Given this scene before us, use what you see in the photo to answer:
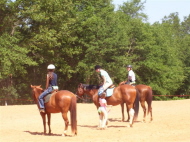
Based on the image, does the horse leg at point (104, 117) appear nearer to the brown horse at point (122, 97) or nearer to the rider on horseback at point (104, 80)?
the brown horse at point (122, 97)

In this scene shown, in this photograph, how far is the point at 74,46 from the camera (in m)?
43.8

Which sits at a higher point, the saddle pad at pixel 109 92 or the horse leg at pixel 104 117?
the saddle pad at pixel 109 92

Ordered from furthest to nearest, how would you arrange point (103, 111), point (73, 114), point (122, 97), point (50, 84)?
point (122, 97) < point (103, 111) < point (50, 84) < point (73, 114)

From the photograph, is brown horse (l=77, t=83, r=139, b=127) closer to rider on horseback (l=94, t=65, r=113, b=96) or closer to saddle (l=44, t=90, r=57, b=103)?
rider on horseback (l=94, t=65, r=113, b=96)

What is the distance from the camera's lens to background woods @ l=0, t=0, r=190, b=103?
114ft

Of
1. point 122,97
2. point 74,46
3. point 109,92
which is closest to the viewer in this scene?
point 109,92

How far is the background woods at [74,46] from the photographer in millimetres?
34875

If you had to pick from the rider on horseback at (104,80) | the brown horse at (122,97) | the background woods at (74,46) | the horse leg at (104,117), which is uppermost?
the background woods at (74,46)

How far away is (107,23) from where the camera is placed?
42.5m

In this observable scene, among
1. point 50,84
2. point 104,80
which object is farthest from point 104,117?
point 50,84

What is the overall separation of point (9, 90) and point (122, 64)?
12296mm

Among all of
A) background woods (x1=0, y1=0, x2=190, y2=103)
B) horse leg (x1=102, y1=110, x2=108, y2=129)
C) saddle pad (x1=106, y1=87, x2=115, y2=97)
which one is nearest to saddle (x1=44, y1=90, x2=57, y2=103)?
horse leg (x1=102, y1=110, x2=108, y2=129)

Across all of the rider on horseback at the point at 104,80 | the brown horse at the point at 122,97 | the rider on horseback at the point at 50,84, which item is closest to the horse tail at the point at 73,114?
the rider on horseback at the point at 50,84

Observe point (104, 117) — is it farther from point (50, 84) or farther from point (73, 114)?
point (50, 84)
